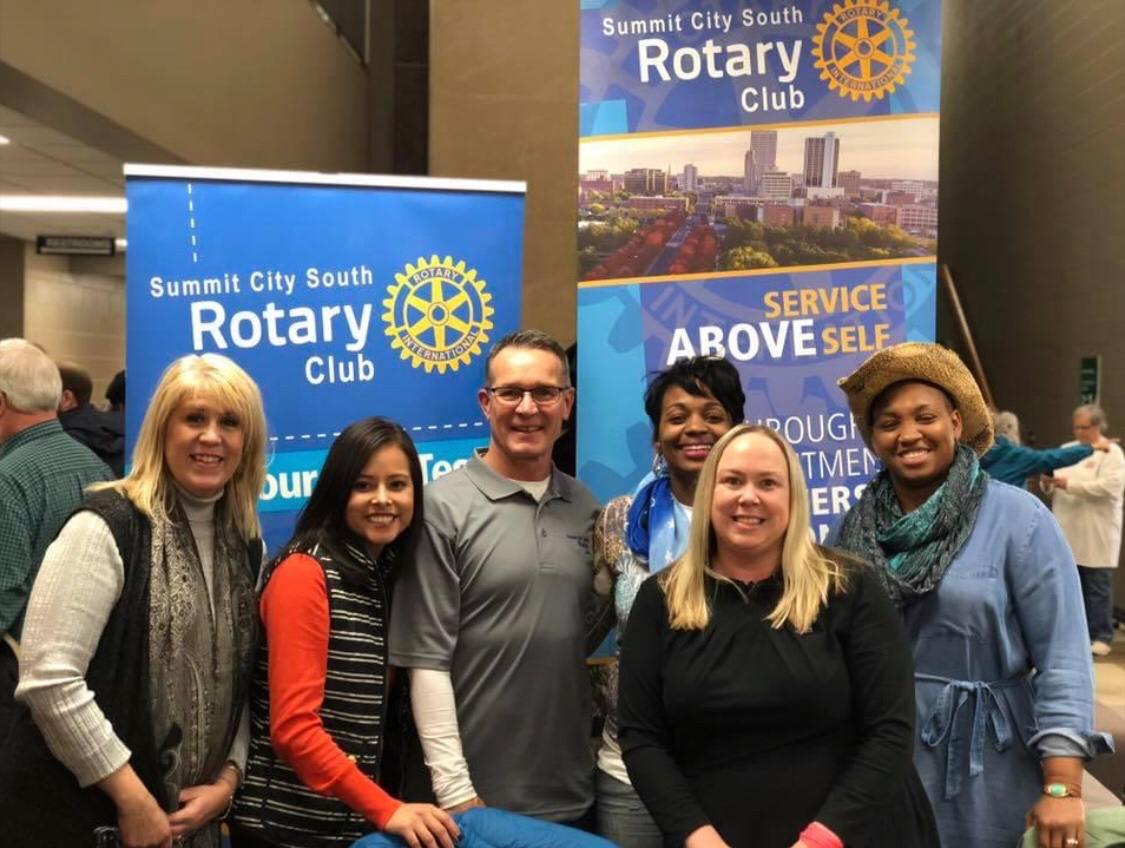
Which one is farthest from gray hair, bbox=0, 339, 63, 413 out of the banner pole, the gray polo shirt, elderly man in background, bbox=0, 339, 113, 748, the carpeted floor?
the banner pole

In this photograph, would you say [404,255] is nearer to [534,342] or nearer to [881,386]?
[534,342]

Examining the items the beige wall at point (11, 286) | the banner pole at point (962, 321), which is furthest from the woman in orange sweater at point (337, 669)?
the banner pole at point (962, 321)

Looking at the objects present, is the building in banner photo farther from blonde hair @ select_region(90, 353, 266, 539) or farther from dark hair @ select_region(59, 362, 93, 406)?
dark hair @ select_region(59, 362, 93, 406)

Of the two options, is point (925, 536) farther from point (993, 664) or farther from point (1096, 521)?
point (1096, 521)

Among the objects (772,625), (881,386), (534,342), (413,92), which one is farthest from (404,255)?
(413,92)

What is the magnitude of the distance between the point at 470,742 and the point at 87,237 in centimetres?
922

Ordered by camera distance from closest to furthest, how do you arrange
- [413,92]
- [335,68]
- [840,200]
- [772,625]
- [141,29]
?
[772,625], [840,200], [141,29], [413,92], [335,68]

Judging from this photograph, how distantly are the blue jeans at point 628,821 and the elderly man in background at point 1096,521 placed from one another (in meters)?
5.65

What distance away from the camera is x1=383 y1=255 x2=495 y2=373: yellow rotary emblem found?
10.1 feet

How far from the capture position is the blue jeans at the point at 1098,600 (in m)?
7.14

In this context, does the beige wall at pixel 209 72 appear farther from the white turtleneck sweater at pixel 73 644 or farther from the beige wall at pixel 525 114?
the white turtleneck sweater at pixel 73 644

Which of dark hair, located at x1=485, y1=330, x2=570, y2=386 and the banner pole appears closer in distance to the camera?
dark hair, located at x1=485, y1=330, x2=570, y2=386

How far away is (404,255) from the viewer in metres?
3.10

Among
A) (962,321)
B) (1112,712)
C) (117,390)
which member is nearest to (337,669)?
(117,390)
